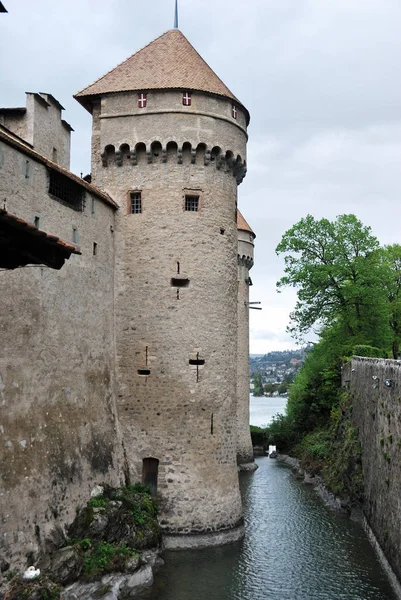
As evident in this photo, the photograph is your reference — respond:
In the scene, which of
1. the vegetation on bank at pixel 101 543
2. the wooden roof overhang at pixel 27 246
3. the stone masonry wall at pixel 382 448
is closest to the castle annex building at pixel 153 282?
the vegetation on bank at pixel 101 543

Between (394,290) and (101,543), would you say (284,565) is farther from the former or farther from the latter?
(394,290)

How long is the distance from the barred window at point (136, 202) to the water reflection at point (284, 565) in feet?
36.1

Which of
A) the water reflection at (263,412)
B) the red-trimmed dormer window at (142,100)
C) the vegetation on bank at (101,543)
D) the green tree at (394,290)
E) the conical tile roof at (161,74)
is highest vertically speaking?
the conical tile roof at (161,74)

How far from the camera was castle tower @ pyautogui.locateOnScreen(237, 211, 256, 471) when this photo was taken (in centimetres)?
3519

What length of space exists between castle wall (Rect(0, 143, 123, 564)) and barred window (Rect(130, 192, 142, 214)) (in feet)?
4.74

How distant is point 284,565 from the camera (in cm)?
1734

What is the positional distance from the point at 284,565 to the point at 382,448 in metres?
4.39

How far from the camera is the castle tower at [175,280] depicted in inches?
770

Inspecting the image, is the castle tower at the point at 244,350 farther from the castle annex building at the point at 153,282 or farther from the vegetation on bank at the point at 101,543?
the vegetation on bank at the point at 101,543

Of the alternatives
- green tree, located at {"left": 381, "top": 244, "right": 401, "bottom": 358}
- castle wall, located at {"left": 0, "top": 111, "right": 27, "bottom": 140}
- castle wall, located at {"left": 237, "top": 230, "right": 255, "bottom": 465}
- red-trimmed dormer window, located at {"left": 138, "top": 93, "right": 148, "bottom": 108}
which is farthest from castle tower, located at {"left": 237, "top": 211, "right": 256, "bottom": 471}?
castle wall, located at {"left": 0, "top": 111, "right": 27, "bottom": 140}

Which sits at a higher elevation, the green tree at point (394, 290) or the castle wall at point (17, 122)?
the castle wall at point (17, 122)

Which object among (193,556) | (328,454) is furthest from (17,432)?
(328,454)

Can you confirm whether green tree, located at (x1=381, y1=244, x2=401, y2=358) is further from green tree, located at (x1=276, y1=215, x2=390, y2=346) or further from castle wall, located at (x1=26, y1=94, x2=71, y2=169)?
castle wall, located at (x1=26, y1=94, x2=71, y2=169)

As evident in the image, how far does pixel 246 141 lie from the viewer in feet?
74.7
